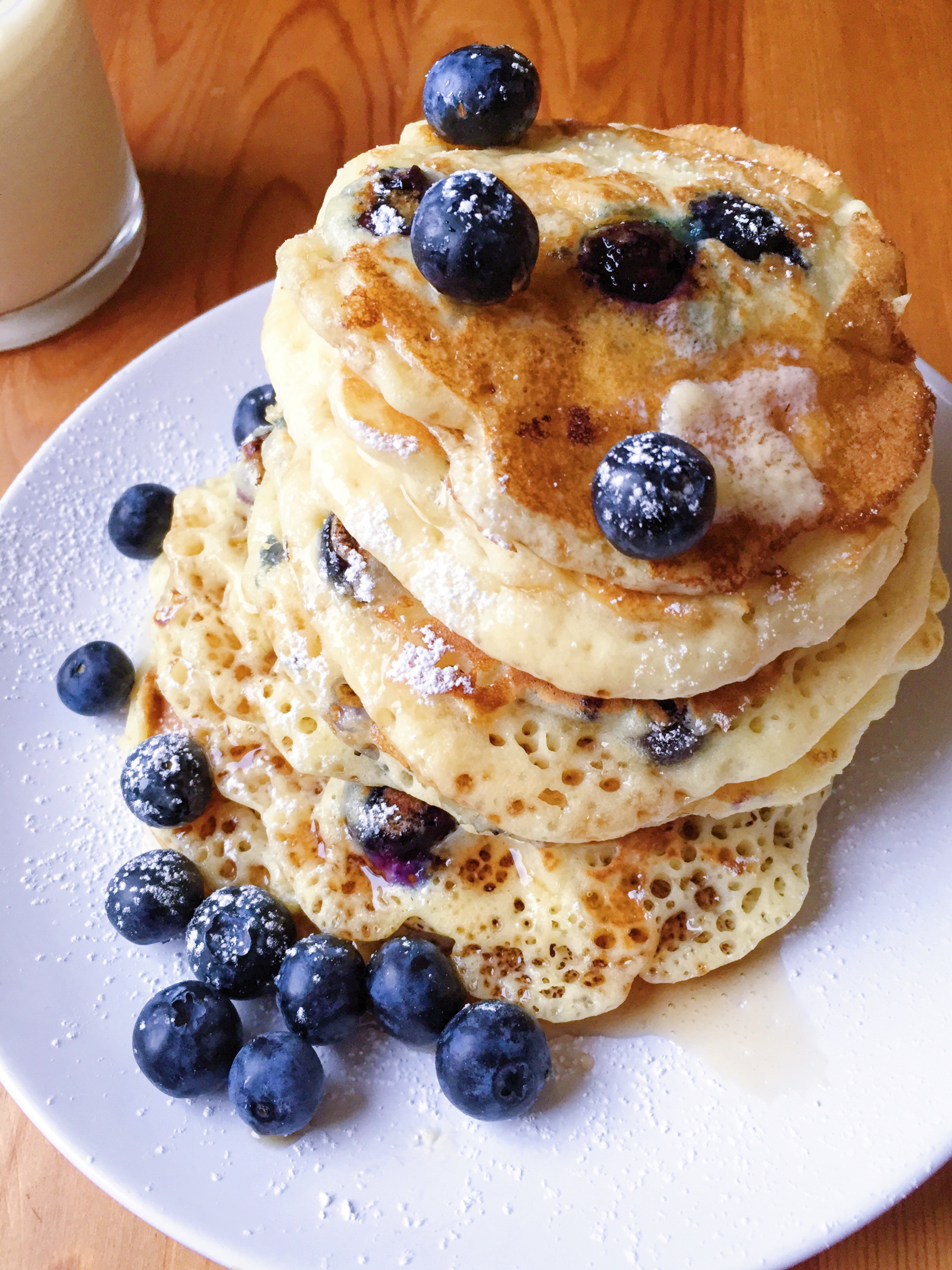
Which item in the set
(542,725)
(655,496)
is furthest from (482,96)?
(542,725)

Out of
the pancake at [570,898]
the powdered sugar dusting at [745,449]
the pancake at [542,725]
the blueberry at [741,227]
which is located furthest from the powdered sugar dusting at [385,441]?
the pancake at [570,898]

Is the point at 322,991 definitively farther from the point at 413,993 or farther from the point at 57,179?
the point at 57,179

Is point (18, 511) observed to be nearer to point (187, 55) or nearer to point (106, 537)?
point (106, 537)

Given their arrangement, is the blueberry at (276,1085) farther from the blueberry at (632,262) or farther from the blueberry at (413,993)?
the blueberry at (632,262)

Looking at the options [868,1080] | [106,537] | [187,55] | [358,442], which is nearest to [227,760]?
[106,537]

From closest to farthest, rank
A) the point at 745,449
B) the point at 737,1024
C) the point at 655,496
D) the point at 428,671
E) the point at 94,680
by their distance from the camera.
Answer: the point at 655,496 < the point at 745,449 < the point at 428,671 < the point at 737,1024 < the point at 94,680

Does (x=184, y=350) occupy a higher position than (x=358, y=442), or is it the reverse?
(x=358, y=442)

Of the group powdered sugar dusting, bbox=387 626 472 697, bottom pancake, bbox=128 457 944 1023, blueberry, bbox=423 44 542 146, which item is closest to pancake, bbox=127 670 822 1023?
bottom pancake, bbox=128 457 944 1023
